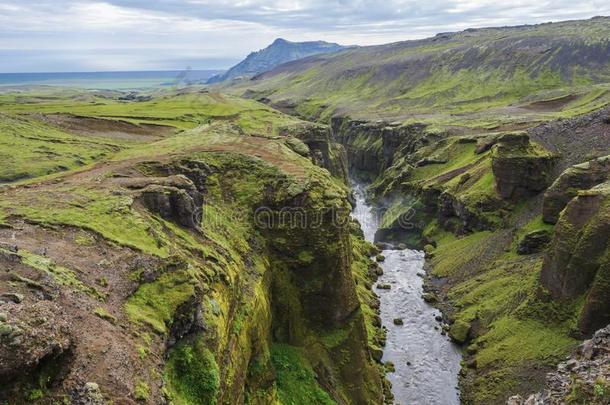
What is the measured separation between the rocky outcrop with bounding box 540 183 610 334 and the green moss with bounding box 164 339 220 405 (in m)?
45.2

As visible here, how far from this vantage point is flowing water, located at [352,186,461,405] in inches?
2247

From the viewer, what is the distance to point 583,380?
38531 millimetres

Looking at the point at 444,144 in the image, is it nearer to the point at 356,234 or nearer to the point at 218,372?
the point at 356,234

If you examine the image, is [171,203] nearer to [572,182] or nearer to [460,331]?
[460,331]

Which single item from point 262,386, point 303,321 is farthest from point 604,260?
point 262,386

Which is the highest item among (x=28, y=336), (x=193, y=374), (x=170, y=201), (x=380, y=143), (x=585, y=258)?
(x=170, y=201)

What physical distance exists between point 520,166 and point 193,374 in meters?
80.7

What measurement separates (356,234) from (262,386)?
65674 mm

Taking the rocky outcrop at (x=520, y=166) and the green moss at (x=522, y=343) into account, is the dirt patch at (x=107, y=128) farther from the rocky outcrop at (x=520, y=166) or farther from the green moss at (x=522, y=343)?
the green moss at (x=522, y=343)

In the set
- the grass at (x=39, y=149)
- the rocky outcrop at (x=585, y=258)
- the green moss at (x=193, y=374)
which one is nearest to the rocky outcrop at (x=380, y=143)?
the rocky outcrop at (x=585, y=258)

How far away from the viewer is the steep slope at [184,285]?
21516 millimetres

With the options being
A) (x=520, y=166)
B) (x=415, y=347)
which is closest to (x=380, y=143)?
(x=520, y=166)

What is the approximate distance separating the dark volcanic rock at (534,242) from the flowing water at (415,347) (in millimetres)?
17926

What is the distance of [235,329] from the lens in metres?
35.3
